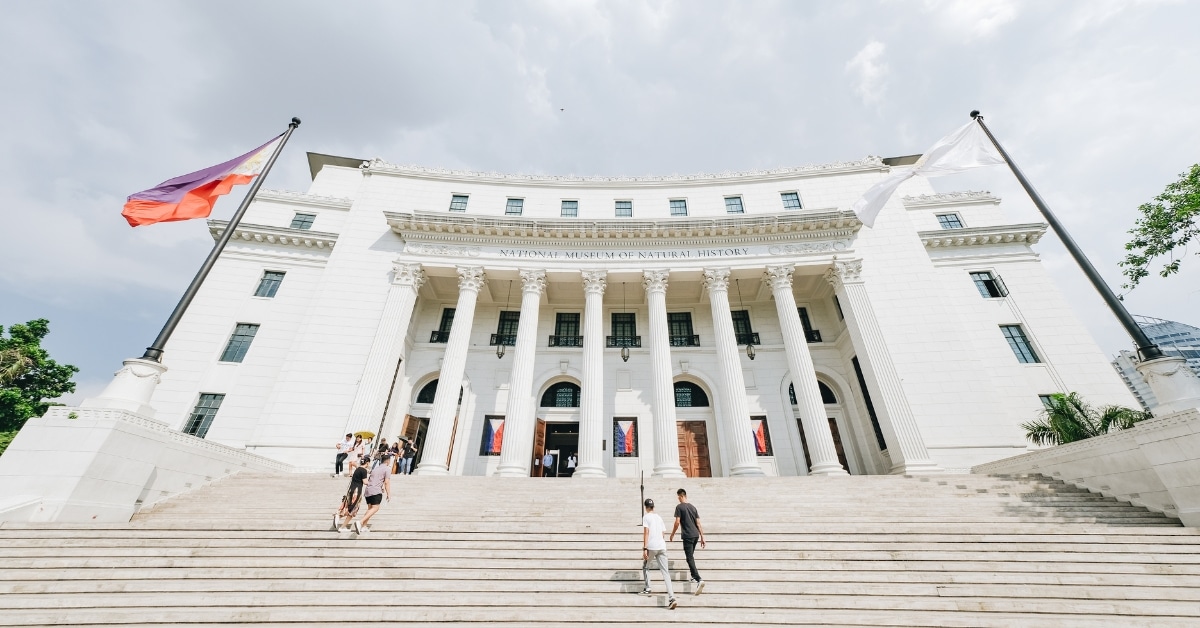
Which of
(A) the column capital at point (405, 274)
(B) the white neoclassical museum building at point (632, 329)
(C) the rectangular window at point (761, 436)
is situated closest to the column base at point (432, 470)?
(B) the white neoclassical museum building at point (632, 329)

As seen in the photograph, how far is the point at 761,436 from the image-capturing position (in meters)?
20.7

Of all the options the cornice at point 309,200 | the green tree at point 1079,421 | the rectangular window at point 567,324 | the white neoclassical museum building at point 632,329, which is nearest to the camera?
the green tree at point 1079,421

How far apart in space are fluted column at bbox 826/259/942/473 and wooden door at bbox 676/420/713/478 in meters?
7.67

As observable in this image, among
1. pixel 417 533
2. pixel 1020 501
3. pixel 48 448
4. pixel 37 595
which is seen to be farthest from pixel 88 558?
pixel 1020 501

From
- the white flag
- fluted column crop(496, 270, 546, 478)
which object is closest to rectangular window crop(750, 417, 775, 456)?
fluted column crop(496, 270, 546, 478)

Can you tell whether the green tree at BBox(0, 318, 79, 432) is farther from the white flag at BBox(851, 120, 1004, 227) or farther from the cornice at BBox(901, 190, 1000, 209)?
the cornice at BBox(901, 190, 1000, 209)

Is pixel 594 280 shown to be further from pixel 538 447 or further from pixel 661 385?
pixel 538 447

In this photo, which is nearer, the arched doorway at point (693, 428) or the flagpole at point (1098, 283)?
the flagpole at point (1098, 283)

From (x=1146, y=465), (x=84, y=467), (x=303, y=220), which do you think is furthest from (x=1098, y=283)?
(x=303, y=220)

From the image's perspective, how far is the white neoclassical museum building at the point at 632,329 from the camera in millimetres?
17625

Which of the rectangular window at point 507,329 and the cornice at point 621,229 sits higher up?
the cornice at point 621,229

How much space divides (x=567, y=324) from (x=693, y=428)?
8.91 meters

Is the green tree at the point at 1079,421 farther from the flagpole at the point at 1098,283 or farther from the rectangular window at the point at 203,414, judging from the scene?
the rectangular window at the point at 203,414

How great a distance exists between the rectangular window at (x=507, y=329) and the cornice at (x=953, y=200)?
23711mm
